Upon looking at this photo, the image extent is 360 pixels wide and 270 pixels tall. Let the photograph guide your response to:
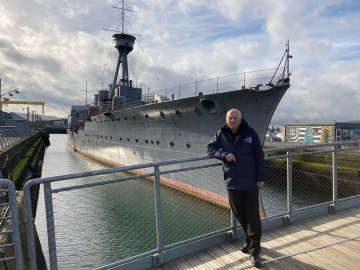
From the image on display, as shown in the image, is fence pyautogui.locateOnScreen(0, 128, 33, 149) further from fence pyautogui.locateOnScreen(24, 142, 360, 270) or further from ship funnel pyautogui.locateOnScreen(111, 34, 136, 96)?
ship funnel pyautogui.locateOnScreen(111, 34, 136, 96)

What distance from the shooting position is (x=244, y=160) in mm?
2686

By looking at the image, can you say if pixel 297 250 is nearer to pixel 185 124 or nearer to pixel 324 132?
pixel 185 124

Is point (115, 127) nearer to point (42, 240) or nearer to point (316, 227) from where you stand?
point (42, 240)

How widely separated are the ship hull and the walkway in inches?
106

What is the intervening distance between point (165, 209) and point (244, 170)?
7588 millimetres

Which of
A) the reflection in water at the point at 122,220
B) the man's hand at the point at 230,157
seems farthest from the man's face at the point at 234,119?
the reflection in water at the point at 122,220

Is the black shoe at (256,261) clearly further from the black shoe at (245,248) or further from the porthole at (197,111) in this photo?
the porthole at (197,111)

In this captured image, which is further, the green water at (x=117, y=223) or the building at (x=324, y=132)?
the building at (x=324, y=132)

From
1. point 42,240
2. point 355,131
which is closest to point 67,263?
point 42,240

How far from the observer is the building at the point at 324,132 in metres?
21.8

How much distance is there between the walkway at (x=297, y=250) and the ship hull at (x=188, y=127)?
270 cm

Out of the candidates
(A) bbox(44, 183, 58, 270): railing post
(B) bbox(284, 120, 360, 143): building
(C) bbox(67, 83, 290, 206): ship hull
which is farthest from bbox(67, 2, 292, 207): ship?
(B) bbox(284, 120, 360, 143): building

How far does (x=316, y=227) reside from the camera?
360 centimetres

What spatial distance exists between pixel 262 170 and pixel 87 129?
87.3 ft
